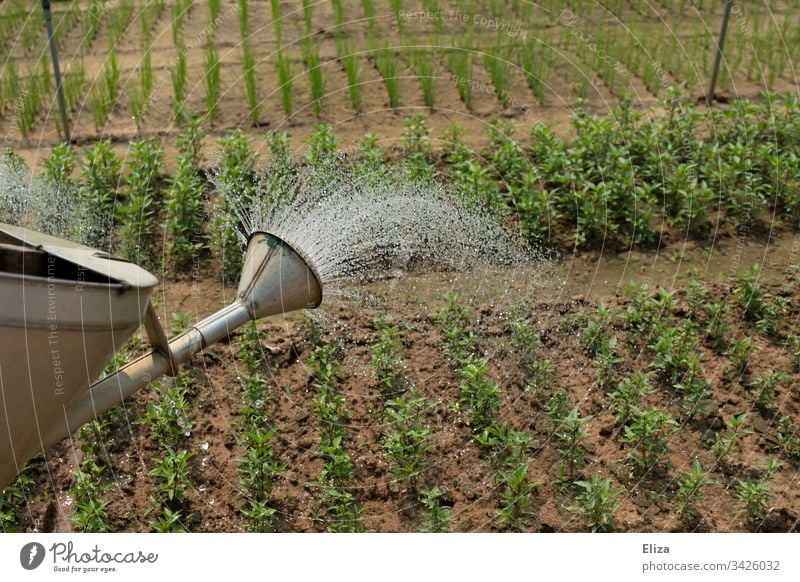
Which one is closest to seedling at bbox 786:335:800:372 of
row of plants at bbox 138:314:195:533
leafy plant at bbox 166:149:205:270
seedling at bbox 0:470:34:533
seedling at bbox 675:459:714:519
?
seedling at bbox 675:459:714:519

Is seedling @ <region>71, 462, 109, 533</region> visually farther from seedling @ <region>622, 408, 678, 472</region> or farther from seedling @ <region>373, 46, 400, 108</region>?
seedling @ <region>373, 46, 400, 108</region>

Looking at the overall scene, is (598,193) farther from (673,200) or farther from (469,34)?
(469,34)

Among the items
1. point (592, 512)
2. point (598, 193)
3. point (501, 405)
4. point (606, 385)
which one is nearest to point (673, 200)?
point (598, 193)

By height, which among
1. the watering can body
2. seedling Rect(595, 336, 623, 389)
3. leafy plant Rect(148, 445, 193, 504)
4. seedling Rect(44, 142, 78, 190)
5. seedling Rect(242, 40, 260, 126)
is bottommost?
leafy plant Rect(148, 445, 193, 504)

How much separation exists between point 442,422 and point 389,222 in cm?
140

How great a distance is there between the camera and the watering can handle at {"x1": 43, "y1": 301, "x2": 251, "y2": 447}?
289 cm

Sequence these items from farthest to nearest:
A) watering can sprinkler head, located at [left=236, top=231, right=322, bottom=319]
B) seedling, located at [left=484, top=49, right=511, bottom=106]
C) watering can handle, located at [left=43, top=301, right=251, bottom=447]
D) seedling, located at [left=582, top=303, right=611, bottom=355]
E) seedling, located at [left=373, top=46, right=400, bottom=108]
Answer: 1. seedling, located at [left=484, top=49, right=511, bottom=106]
2. seedling, located at [left=373, top=46, right=400, bottom=108]
3. seedling, located at [left=582, top=303, right=611, bottom=355]
4. watering can sprinkler head, located at [left=236, top=231, right=322, bottom=319]
5. watering can handle, located at [left=43, top=301, right=251, bottom=447]

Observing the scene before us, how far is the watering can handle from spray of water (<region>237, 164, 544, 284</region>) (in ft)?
5.70

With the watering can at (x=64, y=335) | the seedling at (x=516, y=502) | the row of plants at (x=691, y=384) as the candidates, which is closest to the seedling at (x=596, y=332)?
the row of plants at (x=691, y=384)

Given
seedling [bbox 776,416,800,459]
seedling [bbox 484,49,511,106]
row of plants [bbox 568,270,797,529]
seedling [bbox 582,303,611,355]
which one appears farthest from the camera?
seedling [bbox 484,49,511,106]

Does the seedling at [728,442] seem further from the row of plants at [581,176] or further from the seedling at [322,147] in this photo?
the seedling at [322,147]

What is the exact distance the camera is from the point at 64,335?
2.54 m

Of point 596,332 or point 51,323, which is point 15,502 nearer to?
point 51,323
